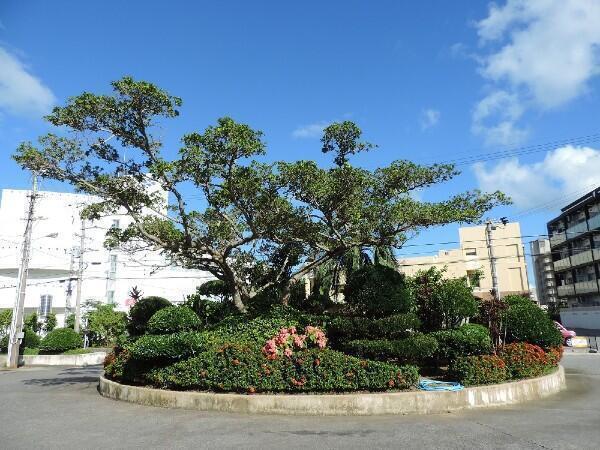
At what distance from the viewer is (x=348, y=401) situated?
874 centimetres

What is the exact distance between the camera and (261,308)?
14.1m

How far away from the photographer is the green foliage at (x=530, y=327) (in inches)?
486

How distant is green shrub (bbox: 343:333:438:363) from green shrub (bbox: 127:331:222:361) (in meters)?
3.53

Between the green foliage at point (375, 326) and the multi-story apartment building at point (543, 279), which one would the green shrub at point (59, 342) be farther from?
the multi-story apartment building at point (543, 279)

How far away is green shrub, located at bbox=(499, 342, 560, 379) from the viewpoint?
10.6 metres

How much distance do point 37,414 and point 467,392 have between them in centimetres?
852

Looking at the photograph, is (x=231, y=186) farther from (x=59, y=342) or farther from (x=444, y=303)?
(x=59, y=342)

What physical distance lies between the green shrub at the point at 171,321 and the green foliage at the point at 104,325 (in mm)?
20989

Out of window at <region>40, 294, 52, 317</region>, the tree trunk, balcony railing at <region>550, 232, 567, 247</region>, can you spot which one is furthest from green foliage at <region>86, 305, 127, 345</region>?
balcony railing at <region>550, 232, 567, 247</region>

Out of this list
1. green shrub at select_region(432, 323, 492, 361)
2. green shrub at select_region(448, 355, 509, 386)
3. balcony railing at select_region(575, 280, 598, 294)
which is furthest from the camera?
balcony railing at select_region(575, 280, 598, 294)

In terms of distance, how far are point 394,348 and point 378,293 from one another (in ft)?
4.16

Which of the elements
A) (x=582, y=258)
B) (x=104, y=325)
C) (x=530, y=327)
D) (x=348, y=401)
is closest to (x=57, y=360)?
(x=104, y=325)

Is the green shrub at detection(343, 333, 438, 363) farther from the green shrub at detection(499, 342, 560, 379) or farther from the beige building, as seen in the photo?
the beige building

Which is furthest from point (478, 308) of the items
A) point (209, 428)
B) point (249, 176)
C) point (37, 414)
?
point (37, 414)
